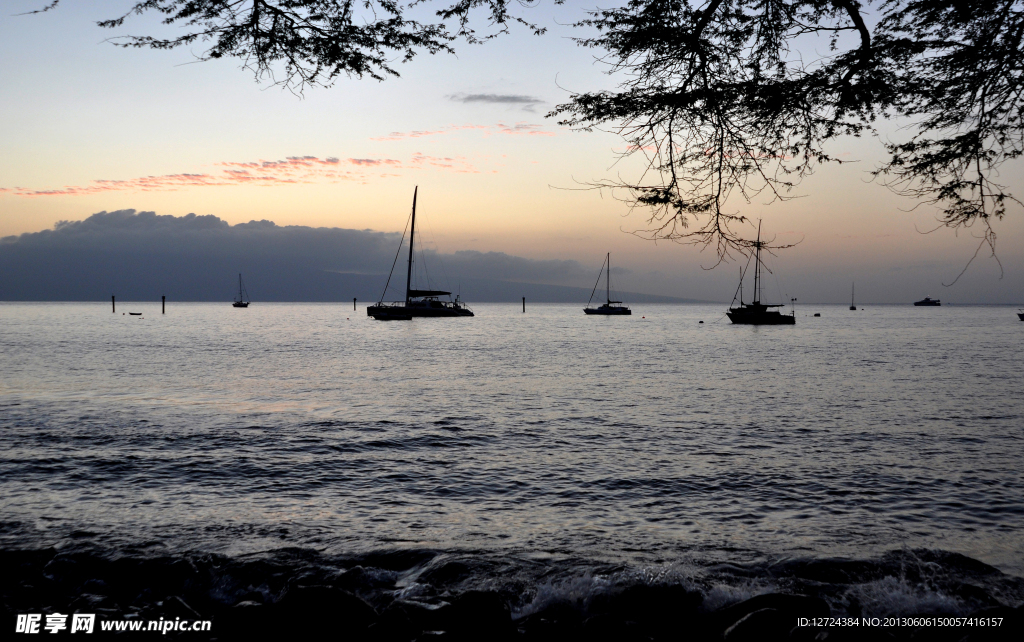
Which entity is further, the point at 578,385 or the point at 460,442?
the point at 578,385

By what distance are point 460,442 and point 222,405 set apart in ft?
34.9

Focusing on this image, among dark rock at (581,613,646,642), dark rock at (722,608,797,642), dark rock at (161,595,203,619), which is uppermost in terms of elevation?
dark rock at (722,608,797,642)

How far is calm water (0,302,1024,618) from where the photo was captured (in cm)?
871

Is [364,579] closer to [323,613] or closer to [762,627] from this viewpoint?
[323,613]

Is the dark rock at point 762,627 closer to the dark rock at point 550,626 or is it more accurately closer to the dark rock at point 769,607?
the dark rock at point 769,607

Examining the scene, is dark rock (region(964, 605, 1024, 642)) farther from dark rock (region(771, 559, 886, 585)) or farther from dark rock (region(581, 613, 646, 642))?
dark rock (region(581, 613, 646, 642))

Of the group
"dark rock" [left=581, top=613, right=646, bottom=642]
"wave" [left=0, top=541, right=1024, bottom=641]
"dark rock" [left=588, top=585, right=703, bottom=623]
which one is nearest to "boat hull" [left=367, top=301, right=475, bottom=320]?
"wave" [left=0, top=541, right=1024, bottom=641]

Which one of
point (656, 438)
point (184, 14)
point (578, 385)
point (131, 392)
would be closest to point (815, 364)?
point (578, 385)

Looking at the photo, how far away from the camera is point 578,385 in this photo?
2855 cm

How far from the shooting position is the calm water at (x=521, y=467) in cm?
871

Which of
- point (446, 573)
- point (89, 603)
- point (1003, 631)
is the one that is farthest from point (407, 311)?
point (1003, 631)

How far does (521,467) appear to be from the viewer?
12.9m

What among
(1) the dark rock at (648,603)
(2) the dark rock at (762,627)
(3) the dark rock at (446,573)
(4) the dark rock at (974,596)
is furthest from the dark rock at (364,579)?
(4) the dark rock at (974,596)

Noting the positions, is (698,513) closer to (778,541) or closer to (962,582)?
(778,541)
